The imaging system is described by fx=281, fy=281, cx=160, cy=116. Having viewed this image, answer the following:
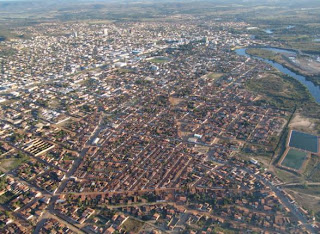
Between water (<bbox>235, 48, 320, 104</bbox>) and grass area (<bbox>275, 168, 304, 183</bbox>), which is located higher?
grass area (<bbox>275, 168, 304, 183</bbox>)

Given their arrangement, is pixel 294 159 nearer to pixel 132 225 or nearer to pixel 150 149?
pixel 150 149

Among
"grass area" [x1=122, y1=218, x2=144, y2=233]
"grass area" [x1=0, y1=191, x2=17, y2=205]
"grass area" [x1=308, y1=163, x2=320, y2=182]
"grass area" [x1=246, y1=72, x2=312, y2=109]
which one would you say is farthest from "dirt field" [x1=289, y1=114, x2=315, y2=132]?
"grass area" [x1=0, y1=191, x2=17, y2=205]

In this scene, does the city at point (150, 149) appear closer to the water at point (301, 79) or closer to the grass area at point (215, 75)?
the grass area at point (215, 75)

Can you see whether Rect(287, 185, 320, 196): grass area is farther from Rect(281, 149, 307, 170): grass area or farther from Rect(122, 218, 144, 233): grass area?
Rect(122, 218, 144, 233): grass area

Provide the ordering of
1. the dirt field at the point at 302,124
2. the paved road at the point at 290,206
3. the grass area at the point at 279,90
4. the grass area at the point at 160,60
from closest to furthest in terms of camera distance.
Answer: the paved road at the point at 290,206 < the dirt field at the point at 302,124 < the grass area at the point at 279,90 < the grass area at the point at 160,60

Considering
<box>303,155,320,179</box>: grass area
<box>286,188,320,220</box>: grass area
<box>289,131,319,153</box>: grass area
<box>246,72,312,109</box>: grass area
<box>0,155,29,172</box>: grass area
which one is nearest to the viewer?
<box>286,188,320,220</box>: grass area

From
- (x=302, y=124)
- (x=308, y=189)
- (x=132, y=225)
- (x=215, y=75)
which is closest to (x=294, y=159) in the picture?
(x=308, y=189)

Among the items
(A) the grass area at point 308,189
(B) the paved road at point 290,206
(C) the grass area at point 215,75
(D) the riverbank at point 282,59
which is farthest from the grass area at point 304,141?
(C) the grass area at point 215,75
